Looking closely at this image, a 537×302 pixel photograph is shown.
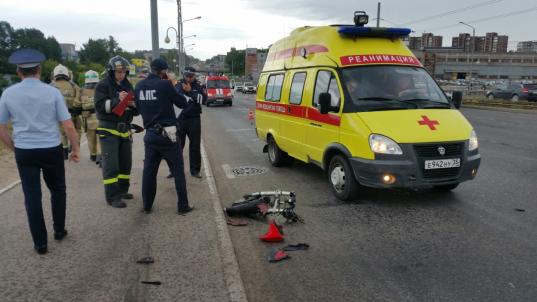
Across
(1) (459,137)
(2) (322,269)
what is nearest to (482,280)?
(2) (322,269)

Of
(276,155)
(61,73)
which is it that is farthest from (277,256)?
(61,73)

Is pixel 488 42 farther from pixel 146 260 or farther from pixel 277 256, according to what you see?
pixel 146 260

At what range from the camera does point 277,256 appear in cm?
417

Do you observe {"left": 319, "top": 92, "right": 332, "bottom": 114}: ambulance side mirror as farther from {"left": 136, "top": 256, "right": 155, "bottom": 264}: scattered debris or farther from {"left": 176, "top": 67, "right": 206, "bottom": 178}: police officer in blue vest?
{"left": 136, "top": 256, "right": 155, "bottom": 264}: scattered debris

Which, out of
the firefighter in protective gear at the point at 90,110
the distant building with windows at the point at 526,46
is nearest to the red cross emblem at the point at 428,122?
the firefighter in protective gear at the point at 90,110

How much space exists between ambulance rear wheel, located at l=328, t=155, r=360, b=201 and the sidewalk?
169cm

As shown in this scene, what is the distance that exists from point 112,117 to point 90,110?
334cm

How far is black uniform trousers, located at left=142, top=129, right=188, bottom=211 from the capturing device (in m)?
5.32

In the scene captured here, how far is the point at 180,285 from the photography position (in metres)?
3.56

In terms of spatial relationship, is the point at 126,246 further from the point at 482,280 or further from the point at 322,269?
the point at 482,280

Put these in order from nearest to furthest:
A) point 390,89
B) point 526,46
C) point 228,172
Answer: point 390,89 → point 228,172 → point 526,46

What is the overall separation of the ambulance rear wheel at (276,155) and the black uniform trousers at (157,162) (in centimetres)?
A: 325

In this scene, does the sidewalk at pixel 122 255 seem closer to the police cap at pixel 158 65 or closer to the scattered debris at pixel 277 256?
the scattered debris at pixel 277 256

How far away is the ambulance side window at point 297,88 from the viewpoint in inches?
284
